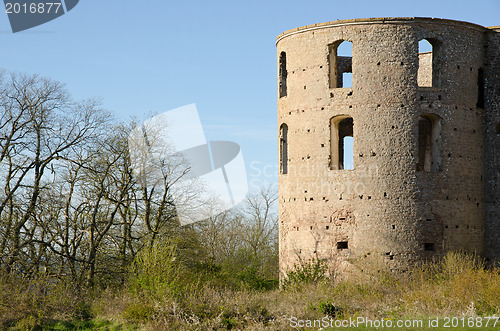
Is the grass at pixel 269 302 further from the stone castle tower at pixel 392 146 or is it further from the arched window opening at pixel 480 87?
the arched window opening at pixel 480 87

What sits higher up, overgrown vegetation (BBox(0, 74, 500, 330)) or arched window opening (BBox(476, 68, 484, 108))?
arched window opening (BBox(476, 68, 484, 108))

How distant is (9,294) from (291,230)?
861 centimetres

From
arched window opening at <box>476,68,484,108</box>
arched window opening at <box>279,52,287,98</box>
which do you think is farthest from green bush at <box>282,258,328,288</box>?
arched window opening at <box>476,68,484,108</box>

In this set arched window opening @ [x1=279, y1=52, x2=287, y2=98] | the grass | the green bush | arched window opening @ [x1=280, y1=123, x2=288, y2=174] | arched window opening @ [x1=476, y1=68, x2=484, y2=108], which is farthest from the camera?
arched window opening @ [x1=279, y1=52, x2=287, y2=98]

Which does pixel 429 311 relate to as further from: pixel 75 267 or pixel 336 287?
pixel 75 267

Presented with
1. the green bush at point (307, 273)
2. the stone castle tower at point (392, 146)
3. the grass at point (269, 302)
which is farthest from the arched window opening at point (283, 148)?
the grass at point (269, 302)

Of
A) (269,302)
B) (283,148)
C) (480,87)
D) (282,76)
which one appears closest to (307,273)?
(269,302)

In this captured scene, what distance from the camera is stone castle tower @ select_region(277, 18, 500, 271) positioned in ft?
61.3

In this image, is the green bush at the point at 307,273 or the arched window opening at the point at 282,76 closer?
the green bush at the point at 307,273

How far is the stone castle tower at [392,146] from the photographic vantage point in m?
18.7

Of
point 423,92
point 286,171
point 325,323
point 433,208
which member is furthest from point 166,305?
point 423,92

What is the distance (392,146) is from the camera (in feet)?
61.3

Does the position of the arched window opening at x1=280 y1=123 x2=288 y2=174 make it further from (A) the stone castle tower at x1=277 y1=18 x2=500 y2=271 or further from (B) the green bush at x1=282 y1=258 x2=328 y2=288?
(B) the green bush at x1=282 y1=258 x2=328 y2=288

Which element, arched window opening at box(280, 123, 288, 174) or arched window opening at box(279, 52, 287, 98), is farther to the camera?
arched window opening at box(279, 52, 287, 98)
